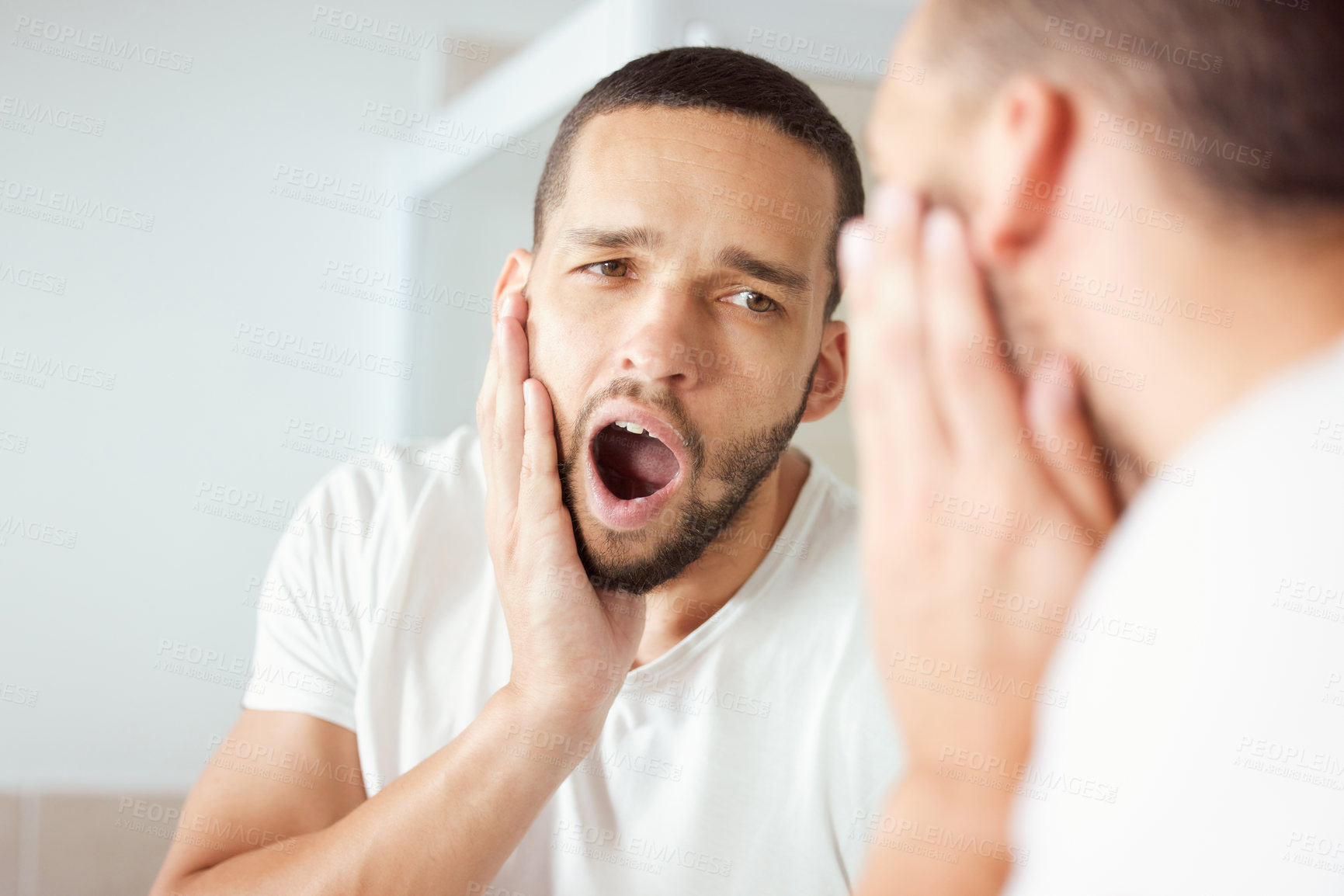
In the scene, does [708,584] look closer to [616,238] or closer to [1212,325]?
[616,238]

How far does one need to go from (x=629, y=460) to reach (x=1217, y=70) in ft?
1.46

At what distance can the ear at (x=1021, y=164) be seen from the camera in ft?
1.20

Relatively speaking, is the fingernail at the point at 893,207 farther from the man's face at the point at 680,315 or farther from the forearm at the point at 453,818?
the forearm at the point at 453,818

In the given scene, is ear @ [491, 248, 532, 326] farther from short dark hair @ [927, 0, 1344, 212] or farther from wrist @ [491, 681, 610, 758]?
short dark hair @ [927, 0, 1344, 212]

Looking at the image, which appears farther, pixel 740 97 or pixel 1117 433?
pixel 740 97

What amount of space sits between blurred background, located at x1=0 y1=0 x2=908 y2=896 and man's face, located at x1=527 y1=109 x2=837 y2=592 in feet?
0.64

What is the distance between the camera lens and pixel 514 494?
63cm

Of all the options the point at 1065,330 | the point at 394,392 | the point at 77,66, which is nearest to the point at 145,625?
the point at 394,392

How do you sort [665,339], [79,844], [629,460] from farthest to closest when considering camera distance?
[79,844] → [629,460] → [665,339]

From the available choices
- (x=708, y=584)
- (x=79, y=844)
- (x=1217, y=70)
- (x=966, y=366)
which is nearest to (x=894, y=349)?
(x=966, y=366)

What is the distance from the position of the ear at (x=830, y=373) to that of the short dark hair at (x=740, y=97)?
0.13ft

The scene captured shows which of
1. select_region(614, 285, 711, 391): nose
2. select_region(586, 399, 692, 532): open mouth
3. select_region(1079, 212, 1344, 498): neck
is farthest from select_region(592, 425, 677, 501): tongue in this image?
select_region(1079, 212, 1344, 498): neck

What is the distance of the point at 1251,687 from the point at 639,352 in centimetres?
38

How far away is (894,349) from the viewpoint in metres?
0.37
